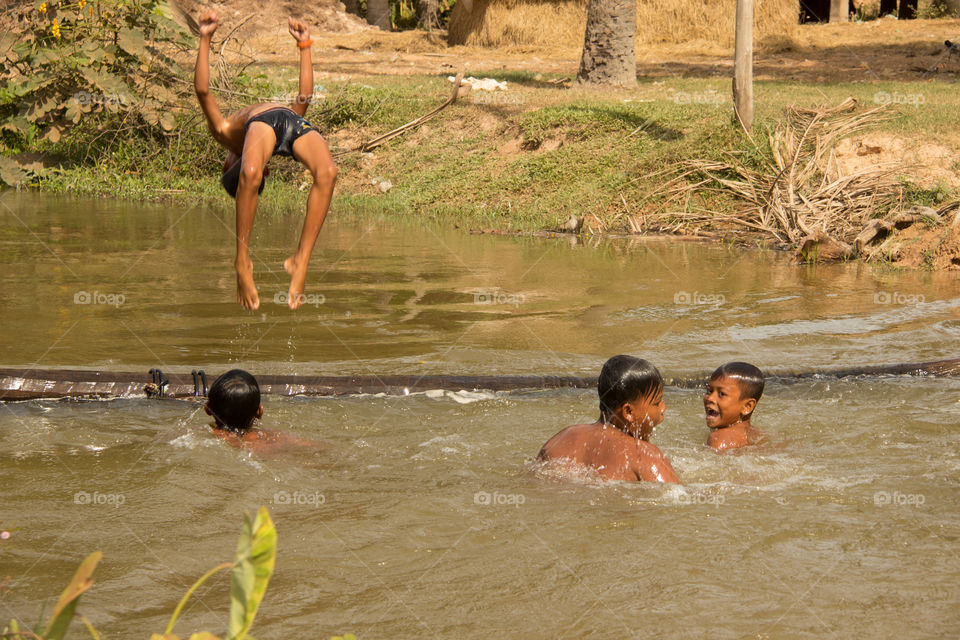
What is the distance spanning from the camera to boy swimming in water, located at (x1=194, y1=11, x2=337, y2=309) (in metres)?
5.05

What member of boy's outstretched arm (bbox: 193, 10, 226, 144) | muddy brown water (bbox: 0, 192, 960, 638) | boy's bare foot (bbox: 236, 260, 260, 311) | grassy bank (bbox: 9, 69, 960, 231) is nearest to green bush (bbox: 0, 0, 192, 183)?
grassy bank (bbox: 9, 69, 960, 231)

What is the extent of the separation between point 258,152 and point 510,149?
33.6ft

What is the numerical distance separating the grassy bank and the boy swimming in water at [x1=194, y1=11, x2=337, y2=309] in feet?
24.9

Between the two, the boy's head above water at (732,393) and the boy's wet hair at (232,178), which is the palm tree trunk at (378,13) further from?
the boy's head above water at (732,393)

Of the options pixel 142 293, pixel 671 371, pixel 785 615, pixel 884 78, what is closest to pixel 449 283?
pixel 142 293

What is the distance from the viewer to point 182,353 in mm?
6801

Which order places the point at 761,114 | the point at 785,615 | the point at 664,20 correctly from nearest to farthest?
the point at 785,615
the point at 761,114
the point at 664,20

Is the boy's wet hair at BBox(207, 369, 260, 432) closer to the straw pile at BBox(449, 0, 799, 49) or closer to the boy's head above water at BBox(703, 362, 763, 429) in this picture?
the boy's head above water at BBox(703, 362, 763, 429)

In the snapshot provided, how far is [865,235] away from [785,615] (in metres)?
8.06

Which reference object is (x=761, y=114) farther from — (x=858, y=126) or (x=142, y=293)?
(x=142, y=293)

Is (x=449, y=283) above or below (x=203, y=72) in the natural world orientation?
below

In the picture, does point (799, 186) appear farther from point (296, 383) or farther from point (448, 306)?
point (296, 383)

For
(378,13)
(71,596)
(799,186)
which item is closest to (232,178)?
(71,596)

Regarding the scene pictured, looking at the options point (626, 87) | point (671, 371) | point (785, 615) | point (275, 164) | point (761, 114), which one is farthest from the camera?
point (626, 87)
